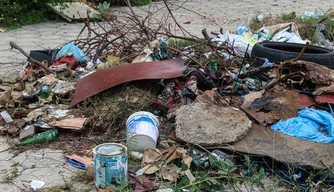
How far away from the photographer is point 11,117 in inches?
160

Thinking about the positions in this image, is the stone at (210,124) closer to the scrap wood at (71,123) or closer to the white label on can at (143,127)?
the white label on can at (143,127)

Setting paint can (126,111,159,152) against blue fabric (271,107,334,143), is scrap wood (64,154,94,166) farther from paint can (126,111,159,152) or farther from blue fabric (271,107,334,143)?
blue fabric (271,107,334,143)

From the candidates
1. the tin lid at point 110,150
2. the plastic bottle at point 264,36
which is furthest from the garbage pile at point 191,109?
the plastic bottle at point 264,36

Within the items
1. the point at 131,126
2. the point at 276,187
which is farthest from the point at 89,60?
the point at 276,187

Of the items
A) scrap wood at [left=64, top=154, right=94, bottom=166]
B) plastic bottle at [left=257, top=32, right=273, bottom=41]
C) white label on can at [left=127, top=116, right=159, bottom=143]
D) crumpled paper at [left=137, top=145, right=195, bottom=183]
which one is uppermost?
white label on can at [left=127, top=116, right=159, bottom=143]

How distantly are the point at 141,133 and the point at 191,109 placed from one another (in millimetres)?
564

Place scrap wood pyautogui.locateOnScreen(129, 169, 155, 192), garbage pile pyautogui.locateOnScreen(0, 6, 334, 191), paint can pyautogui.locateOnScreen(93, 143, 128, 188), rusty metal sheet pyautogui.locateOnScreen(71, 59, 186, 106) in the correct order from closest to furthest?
paint can pyautogui.locateOnScreen(93, 143, 128, 188) < scrap wood pyautogui.locateOnScreen(129, 169, 155, 192) < garbage pile pyautogui.locateOnScreen(0, 6, 334, 191) < rusty metal sheet pyautogui.locateOnScreen(71, 59, 186, 106)

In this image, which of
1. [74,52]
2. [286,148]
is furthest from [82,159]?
[74,52]

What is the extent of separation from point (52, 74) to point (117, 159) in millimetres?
2316

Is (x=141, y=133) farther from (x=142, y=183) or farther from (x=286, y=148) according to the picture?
(x=286, y=148)

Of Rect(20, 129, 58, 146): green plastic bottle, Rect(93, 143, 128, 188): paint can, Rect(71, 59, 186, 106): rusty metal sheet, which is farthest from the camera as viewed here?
Rect(71, 59, 186, 106): rusty metal sheet

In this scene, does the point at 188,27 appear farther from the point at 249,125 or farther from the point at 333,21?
the point at 249,125

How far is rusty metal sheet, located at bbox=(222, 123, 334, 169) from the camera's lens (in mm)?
3084

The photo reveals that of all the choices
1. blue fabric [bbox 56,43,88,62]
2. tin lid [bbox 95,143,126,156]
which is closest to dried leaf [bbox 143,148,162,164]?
tin lid [bbox 95,143,126,156]
